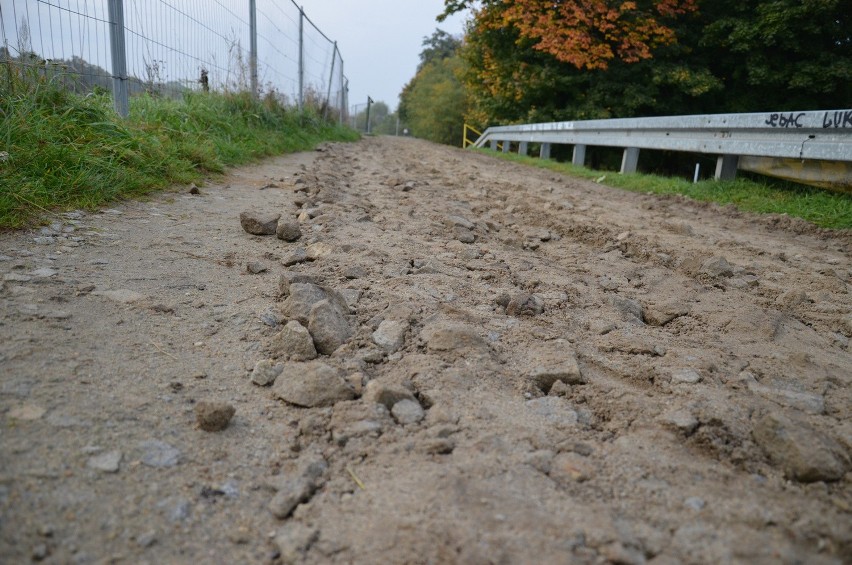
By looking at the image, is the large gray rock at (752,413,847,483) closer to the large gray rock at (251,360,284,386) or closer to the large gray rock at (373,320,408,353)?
the large gray rock at (373,320,408,353)

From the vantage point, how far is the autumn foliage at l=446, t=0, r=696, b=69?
10594 millimetres

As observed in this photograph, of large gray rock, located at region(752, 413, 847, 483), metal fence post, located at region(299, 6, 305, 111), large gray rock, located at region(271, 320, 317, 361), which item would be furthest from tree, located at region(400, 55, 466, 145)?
large gray rock, located at region(752, 413, 847, 483)

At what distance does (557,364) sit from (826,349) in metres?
1.00

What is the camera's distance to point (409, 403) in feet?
4.57

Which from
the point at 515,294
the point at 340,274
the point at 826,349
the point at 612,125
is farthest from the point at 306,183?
the point at 612,125

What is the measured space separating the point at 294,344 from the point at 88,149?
2.57 m

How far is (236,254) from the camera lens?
2.55m

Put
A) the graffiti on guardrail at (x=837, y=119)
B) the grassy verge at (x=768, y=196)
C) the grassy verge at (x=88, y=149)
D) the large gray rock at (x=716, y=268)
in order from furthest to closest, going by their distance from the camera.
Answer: the graffiti on guardrail at (x=837, y=119), the grassy verge at (x=768, y=196), the grassy verge at (x=88, y=149), the large gray rock at (x=716, y=268)

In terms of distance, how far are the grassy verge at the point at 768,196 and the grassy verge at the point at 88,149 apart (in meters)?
4.30

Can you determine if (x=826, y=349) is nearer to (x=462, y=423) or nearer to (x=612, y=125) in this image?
(x=462, y=423)

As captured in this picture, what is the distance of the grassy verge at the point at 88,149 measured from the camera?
2.75 metres

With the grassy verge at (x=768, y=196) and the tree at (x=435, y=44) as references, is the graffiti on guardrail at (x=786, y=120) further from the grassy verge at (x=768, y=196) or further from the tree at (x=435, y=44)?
the tree at (x=435, y=44)

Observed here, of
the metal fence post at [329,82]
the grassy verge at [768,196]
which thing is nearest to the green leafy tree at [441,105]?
the metal fence post at [329,82]

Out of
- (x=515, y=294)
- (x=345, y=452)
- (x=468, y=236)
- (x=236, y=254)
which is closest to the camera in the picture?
(x=345, y=452)
